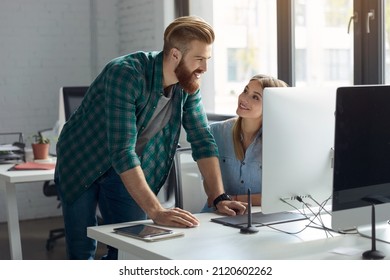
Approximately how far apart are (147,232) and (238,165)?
65cm

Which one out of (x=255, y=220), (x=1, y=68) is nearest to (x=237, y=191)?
(x=255, y=220)

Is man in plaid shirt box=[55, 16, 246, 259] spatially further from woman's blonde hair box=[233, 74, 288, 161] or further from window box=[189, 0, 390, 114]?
window box=[189, 0, 390, 114]

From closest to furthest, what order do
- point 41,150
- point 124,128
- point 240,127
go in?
point 124,128 < point 240,127 < point 41,150

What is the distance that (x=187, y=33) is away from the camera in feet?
7.11

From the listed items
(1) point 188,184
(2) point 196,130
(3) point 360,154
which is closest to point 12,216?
(1) point 188,184

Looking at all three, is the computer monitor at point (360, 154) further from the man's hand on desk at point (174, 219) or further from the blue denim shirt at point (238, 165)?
the blue denim shirt at point (238, 165)

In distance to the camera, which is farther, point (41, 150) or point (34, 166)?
point (41, 150)

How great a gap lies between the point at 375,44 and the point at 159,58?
133cm

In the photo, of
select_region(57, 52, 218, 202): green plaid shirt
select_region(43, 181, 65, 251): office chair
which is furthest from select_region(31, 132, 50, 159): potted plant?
select_region(57, 52, 218, 202): green plaid shirt

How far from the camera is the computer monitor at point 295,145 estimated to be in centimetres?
182

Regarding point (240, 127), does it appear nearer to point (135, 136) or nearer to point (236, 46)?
point (135, 136)

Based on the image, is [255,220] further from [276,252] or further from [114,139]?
[114,139]

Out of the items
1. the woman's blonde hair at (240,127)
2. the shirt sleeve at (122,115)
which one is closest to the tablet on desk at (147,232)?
the shirt sleeve at (122,115)

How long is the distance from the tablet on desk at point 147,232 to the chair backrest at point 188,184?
0.54 meters
